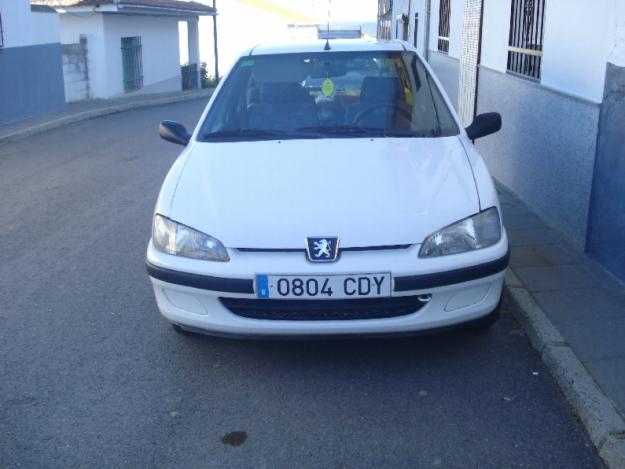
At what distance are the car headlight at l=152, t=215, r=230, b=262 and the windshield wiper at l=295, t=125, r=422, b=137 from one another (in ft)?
4.21

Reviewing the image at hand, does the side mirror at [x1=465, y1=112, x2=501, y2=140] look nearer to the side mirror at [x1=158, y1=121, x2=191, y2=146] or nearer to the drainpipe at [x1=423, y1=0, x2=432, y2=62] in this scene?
the side mirror at [x1=158, y1=121, x2=191, y2=146]

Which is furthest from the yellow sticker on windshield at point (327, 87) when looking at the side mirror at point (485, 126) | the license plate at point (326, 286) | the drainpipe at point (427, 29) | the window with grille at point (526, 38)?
the drainpipe at point (427, 29)

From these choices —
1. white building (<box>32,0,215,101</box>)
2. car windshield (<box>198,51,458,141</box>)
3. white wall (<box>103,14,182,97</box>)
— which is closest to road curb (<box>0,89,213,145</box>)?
white wall (<box>103,14,182,97</box>)

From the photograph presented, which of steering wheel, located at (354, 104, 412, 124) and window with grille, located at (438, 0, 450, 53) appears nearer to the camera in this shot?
steering wheel, located at (354, 104, 412, 124)

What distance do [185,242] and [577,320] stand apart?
7.58ft

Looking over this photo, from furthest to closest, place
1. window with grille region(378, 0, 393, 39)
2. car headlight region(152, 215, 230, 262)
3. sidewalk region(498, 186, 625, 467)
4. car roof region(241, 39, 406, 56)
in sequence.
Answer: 1. window with grille region(378, 0, 393, 39)
2. car roof region(241, 39, 406, 56)
3. car headlight region(152, 215, 230, 262)
4. sidewalk region(498, 186, 625, 467)

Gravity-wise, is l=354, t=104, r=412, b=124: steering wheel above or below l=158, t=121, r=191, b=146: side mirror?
above

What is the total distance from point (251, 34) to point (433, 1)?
30657 mm

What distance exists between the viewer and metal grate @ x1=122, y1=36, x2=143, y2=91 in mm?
25625

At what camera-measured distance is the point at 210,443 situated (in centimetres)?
351

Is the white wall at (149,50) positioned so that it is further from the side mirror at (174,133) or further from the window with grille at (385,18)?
the side mirror at (174,133)

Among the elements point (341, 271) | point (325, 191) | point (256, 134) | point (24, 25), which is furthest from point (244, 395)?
point (24, 25)

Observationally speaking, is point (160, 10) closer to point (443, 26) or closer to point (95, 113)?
point (95, 113)

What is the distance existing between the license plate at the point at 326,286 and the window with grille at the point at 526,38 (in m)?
4.50
